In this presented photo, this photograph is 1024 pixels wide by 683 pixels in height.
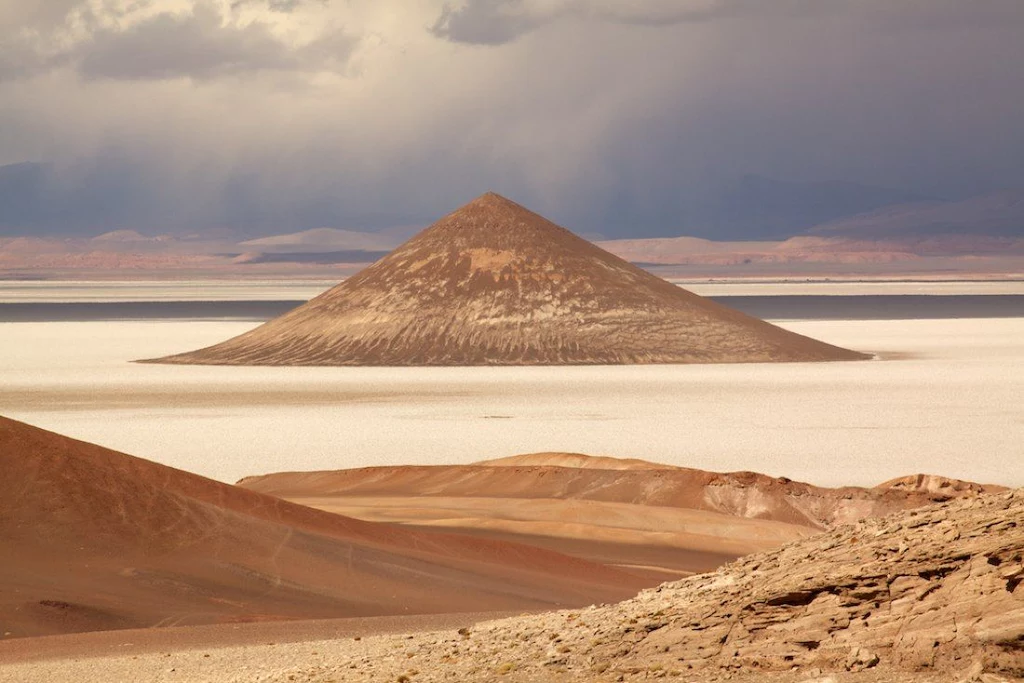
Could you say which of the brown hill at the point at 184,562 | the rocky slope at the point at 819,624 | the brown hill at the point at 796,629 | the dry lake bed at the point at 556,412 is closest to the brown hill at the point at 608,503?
the dry lake bed at the point at 556,412

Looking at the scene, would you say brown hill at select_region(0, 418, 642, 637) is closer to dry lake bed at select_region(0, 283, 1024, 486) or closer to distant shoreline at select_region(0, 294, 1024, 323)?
dry lake bed at select_region(0, 283, 1024, 486)

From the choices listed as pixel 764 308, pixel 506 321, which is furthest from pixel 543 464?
pixel 764 308

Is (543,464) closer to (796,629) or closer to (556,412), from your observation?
(556,412)

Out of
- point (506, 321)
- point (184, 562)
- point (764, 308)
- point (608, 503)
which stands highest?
point (764, 308)

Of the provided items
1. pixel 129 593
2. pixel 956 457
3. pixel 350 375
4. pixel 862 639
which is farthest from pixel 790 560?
pixel 350 375

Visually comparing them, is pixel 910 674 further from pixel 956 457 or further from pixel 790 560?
pixel 956 457
